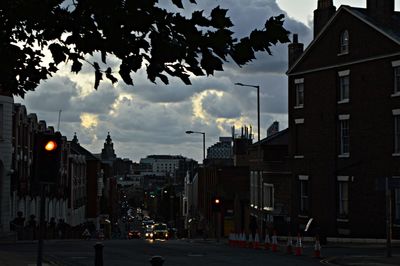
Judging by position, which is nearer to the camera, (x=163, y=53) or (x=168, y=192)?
(x=163, y=53)

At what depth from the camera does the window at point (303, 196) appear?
4769cm

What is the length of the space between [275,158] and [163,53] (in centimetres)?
5301

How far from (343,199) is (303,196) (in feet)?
14.4

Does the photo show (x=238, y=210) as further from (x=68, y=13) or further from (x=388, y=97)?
(x=68, y=13)

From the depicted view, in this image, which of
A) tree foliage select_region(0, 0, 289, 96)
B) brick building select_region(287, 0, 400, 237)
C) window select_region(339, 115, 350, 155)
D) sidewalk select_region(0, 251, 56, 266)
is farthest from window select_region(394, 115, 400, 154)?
tree foliage select_region(0, 0, 289, 96)

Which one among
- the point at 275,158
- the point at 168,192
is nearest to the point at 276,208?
the point at 275,158

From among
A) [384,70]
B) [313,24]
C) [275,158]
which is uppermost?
[313,24]

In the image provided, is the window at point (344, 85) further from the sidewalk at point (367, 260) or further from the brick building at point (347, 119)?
the sidewalk at point (367, 260)

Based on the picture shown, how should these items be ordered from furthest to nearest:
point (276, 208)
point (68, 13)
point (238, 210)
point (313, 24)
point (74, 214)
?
point (74, 214)
point (238, 210)
point (276, 208)
point (313, 24)
point (68, 13)

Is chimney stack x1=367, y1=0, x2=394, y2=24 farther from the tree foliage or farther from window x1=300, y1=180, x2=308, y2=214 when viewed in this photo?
the tree foliage

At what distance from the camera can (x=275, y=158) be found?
196ft

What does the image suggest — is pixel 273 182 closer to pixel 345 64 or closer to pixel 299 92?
pixel 299 92

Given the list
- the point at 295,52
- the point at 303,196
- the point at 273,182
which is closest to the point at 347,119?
the point at 303,196

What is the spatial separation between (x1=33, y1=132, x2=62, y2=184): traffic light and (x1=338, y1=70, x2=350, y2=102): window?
32.3m
